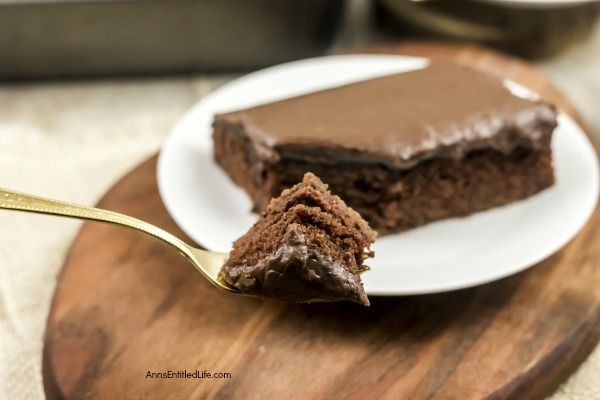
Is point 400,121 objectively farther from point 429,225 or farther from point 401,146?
point 429,225

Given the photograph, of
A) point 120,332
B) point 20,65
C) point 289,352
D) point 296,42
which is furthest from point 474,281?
point 20,65

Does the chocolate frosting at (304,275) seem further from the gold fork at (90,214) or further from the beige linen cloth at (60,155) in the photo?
the beige linen cloth at (60,155)

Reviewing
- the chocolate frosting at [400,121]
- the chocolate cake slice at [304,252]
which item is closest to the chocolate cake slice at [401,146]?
the chocolate frosting at [400,121]

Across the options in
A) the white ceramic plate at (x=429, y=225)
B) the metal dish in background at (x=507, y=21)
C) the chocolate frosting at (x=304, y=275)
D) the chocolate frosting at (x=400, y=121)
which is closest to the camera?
the chocolate frosting at (x=304, y=275)

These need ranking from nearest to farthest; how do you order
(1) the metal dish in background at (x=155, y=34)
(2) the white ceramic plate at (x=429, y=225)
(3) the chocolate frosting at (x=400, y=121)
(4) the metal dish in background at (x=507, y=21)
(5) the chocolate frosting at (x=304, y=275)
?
(5) the chocolate frosting at (x=304, y=275), (2) the white ceramic plate at (x=429, y=225), (3) the chocolate frosting at (x=400, y=121), (1) the metal dish in background at (x=155, y=34), (4) the metal dish in background at (x=507, y=21)

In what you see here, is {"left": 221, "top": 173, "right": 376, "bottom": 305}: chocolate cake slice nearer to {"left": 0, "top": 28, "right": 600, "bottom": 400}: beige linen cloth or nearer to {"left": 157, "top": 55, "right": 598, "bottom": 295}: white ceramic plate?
{"left": 157, "top": 55, "right": 598, "bottom": 295}: white ceramic plate

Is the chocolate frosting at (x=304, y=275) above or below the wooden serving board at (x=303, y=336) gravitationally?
above

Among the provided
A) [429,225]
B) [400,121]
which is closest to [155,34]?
[400,121]
